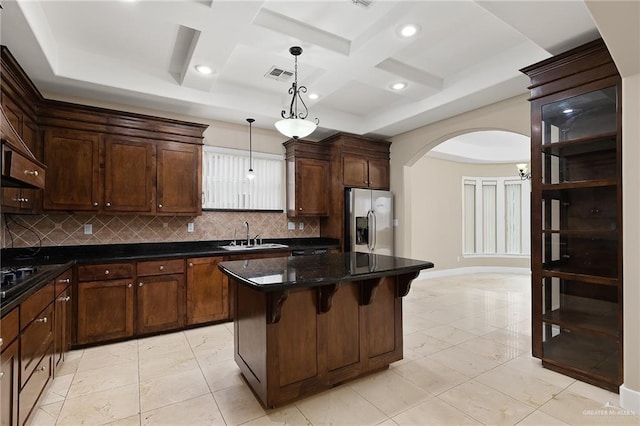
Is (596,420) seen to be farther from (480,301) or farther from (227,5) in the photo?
(227,5)

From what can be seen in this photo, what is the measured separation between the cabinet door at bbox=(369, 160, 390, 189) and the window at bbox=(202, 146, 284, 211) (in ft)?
4.88

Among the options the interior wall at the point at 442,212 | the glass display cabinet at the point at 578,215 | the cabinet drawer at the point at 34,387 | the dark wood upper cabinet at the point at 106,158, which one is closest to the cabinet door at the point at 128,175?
the dark wood upper cabinet at the point at 106,158

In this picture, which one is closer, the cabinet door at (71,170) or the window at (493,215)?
the cabinet door at (71,170)

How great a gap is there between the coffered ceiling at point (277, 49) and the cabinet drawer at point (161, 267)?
1915 mm

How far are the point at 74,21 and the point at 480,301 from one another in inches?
238

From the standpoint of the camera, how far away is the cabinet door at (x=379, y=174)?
5.41 m

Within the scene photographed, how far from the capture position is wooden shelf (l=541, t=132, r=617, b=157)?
2.53m

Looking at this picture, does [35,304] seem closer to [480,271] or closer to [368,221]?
[368,221]

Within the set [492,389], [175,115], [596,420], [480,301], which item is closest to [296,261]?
[492,389]

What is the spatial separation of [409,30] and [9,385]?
11.5 ft

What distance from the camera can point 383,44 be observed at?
291cm

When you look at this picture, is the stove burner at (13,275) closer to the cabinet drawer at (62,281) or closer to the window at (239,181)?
the cabinet drawer at (62,281)

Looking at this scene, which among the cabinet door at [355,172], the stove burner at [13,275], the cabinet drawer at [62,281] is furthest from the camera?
the cabinet door at [355,172]

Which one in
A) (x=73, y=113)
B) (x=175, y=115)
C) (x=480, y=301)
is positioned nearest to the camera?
(x=73, y=113)
